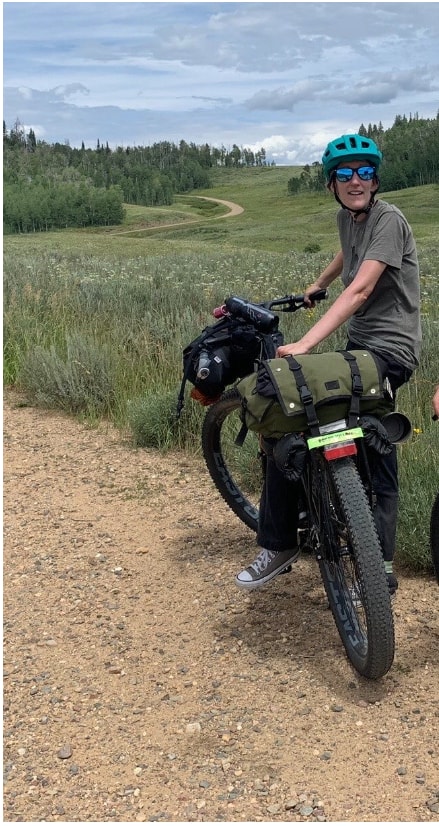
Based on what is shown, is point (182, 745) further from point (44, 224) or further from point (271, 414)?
point (44, 224)

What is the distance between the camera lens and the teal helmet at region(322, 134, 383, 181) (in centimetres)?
346

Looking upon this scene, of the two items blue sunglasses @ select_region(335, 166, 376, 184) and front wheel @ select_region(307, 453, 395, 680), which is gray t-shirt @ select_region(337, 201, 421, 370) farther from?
front wheel @ select_region(307, 453, 395, 680)

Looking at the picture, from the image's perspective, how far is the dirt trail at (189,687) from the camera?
107 inches

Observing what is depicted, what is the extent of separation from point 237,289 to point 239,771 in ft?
33.2

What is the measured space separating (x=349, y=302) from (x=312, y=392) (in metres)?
0.47

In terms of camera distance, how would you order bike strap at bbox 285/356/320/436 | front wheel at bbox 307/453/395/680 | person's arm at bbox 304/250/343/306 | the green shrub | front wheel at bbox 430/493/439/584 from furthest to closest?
the green shrub < person's arm at bbox 304/250/343/306 < front wheel at bbox 430/493/439/584 < bike strap at bbox 285/356/320/436 < front wheel at bbox 307/453/395/680

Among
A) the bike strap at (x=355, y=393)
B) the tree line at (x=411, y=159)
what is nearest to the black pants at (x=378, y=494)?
the bike strap at (x=355, y=393)

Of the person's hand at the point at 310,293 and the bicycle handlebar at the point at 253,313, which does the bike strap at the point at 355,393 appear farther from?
the person's hand at the point at 310,293

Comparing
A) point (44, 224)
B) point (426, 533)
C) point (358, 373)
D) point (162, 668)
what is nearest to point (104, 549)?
point (162, 668)

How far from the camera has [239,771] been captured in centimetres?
279

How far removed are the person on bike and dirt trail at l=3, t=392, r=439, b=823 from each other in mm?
482

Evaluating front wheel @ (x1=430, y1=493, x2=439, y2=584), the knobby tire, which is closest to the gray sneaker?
the knobby tire

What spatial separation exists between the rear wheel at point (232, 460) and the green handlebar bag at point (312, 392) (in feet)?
2.77

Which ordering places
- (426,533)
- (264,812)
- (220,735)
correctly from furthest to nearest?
1. (426,533)
2. (220,735)
3. (264,812)
